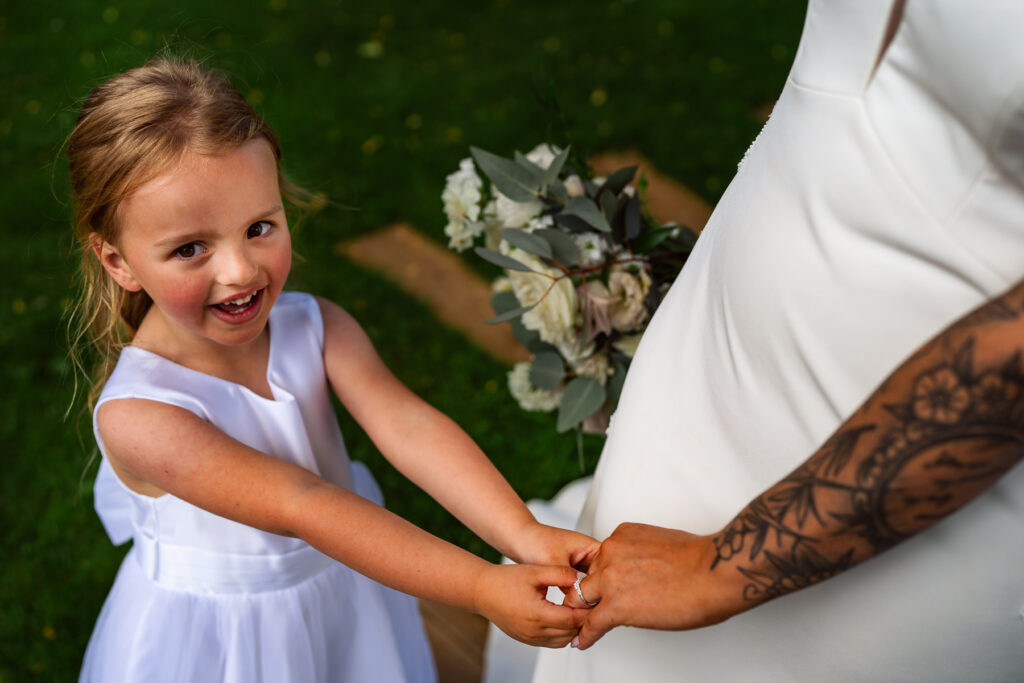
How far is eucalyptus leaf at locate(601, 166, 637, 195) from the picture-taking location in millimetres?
1981

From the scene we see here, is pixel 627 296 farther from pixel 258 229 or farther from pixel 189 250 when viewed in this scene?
pixel 189 250

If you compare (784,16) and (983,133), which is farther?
(784,16)

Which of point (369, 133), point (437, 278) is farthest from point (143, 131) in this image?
point (369, 133)

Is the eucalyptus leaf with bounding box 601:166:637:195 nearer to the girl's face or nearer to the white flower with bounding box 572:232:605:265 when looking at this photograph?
the white flower with bounding box 572:232:605:265

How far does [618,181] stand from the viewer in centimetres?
199

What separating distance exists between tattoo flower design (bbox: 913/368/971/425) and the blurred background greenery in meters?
1.30

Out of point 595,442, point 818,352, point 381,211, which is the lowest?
point 595,442

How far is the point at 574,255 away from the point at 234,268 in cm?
75

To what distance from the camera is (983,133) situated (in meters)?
1.02

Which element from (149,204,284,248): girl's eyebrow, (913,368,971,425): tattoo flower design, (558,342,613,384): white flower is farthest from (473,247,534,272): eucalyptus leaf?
(913,368,971,425): tattoo flower design

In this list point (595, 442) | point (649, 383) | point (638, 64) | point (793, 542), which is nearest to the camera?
point (793, 542)

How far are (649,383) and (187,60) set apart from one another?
3.81ft

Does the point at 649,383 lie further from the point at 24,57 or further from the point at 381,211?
the point at 24,57

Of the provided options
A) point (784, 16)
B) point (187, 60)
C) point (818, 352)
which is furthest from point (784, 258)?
point (784, 16)
